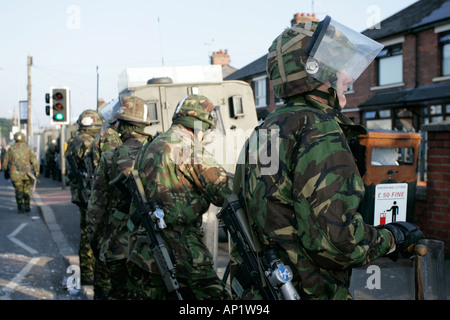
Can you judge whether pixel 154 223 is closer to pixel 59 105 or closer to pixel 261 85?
pixel 59 105

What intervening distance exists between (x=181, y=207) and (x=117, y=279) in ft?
3.94

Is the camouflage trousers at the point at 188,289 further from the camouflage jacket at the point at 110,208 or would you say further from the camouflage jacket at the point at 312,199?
the camouflage jacket at the point at 312,199

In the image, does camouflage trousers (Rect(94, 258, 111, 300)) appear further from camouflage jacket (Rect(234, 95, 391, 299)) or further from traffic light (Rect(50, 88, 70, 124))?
traffic light (Rect(50, 88, 70, 124))

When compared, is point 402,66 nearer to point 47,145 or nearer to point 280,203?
point 47,145

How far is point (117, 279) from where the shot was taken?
3.78 m

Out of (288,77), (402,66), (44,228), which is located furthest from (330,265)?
(402,66)

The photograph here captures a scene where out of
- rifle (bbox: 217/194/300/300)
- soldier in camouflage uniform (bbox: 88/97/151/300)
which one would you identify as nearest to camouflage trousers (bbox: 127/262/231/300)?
soldier in camouflage uniform (bbox: 88/97/151/300)

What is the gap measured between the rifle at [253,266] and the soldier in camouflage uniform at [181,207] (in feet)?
2.84

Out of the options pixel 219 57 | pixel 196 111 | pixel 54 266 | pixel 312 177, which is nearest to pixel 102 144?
pixel 54 266

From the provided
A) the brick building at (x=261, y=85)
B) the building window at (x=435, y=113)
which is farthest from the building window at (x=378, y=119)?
the brick building at (x=261, y=85)

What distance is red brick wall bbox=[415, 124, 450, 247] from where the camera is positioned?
547 cm

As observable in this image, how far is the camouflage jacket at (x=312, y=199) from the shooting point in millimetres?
1700

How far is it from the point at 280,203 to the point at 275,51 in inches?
26.0

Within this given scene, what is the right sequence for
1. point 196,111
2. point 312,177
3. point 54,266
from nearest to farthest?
point 312,177
point 196,111
point 54,266
